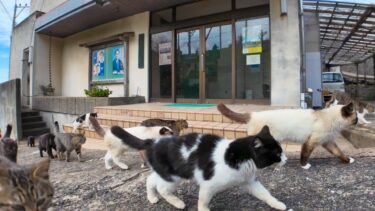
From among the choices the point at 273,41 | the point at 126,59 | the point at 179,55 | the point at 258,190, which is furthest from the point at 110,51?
the point at 258,190

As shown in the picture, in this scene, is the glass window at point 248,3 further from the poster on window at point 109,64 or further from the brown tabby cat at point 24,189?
the brown tabby cat at point 24,189

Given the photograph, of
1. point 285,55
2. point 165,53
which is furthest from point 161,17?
point 285,55

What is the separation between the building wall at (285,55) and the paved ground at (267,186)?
314cm

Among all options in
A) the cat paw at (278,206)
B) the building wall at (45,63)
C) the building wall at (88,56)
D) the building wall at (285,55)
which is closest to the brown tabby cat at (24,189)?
the cat paw at (278,206)

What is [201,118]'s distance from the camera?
17.9 ft

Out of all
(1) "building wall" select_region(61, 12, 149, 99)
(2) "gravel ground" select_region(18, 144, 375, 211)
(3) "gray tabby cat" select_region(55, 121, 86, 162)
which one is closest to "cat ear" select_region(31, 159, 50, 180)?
(2) "gravel ground" select_region(18, 144, 375, 211)

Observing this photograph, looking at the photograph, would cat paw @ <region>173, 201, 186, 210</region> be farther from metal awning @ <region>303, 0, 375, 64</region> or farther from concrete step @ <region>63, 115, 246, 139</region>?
metal awning @ <region>303, 0, 375, 64</region>

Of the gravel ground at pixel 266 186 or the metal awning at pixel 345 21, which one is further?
the metal awning at pixel 345 21

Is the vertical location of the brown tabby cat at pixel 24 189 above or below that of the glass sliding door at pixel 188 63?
below

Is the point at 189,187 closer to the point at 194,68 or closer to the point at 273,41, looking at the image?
the point at 273,41

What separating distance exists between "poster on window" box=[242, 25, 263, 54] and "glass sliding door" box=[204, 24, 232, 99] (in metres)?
0.39

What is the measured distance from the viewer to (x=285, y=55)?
648 cm

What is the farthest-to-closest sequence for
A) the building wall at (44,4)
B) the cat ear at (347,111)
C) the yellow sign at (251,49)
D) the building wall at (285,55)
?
1. the building wall at (44,4)
2. the yellow sign at (251,49)
3. the building wall at (285,55)
4. the cat ear at (347,111)

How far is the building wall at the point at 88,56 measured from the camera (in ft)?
29.6
